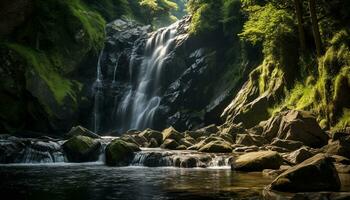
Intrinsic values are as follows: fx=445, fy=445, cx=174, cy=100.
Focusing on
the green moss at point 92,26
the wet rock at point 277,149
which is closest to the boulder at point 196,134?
Result: the wet rock at point 277,149

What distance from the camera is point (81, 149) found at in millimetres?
28375

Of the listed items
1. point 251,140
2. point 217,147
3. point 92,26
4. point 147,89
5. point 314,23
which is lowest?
point 217,147

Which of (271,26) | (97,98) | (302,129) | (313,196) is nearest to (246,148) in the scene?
(302,129)

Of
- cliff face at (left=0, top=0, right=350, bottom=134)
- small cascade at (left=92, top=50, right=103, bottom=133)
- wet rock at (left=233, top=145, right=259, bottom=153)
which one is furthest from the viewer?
small cascade at (left=92, top=50, right=103, bottom=133)

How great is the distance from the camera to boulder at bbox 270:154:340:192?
14500mm

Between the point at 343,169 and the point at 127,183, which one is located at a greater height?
the point at 343,169

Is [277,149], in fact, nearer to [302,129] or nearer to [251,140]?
[302,129]

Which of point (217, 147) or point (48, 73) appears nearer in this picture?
point (217, 147)

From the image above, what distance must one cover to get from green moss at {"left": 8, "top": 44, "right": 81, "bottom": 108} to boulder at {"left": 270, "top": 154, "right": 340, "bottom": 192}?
103 feet

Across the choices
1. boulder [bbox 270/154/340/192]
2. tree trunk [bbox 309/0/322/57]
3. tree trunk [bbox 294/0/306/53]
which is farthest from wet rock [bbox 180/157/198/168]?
tree trunk [bbox 294/0/306/53]

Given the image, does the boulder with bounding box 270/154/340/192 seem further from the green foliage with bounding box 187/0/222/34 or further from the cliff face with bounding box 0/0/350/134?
the green foliage with bounding box 187/0/222/34

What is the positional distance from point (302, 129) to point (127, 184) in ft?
42.5

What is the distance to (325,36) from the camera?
32.2 meters

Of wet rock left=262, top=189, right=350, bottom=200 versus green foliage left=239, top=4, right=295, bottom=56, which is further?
green foliage left=239, top=4, right=295, bottom=56
